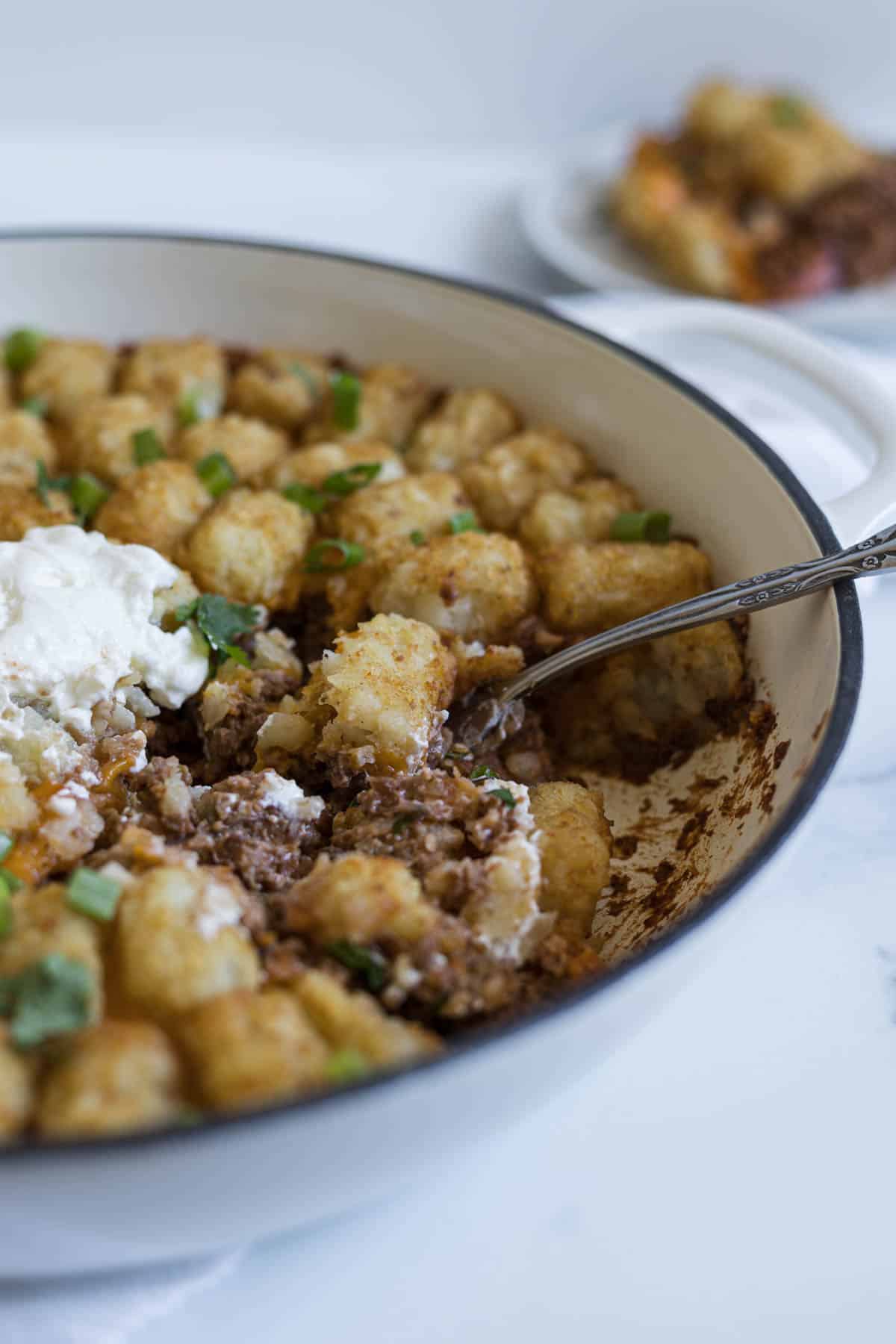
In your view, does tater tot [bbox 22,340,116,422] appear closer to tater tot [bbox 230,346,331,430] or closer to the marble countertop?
tater tot [bbox 230,346,331,430]

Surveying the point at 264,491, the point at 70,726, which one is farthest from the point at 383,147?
the point at 70,726

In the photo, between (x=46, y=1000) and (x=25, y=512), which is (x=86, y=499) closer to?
(x=25, y=512)

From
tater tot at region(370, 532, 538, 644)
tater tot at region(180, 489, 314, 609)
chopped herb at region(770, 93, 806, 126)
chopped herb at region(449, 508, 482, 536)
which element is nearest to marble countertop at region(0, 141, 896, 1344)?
tater tot at region(370, 532, 538, 644)

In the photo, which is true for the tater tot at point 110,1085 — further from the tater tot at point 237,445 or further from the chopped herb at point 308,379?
the chopped herb at point 308,379

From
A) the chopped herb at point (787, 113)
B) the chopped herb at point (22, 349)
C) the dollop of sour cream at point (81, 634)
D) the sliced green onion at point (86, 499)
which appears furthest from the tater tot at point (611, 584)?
the chopped herb at point (787, 113)

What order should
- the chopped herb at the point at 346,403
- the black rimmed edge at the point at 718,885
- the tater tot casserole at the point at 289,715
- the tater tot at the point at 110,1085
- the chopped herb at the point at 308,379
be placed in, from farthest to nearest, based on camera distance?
1. the chopped herb at the point at 308,379
2. the chopped herb at the point at 346,403
3. the tater tot casserole at the point at 289,715
4. the tater tot at the point at 110,1085
5. the black rimmed edge at the point at 718,885

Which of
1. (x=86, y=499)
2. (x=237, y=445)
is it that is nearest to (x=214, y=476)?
(x=237, y=445)
